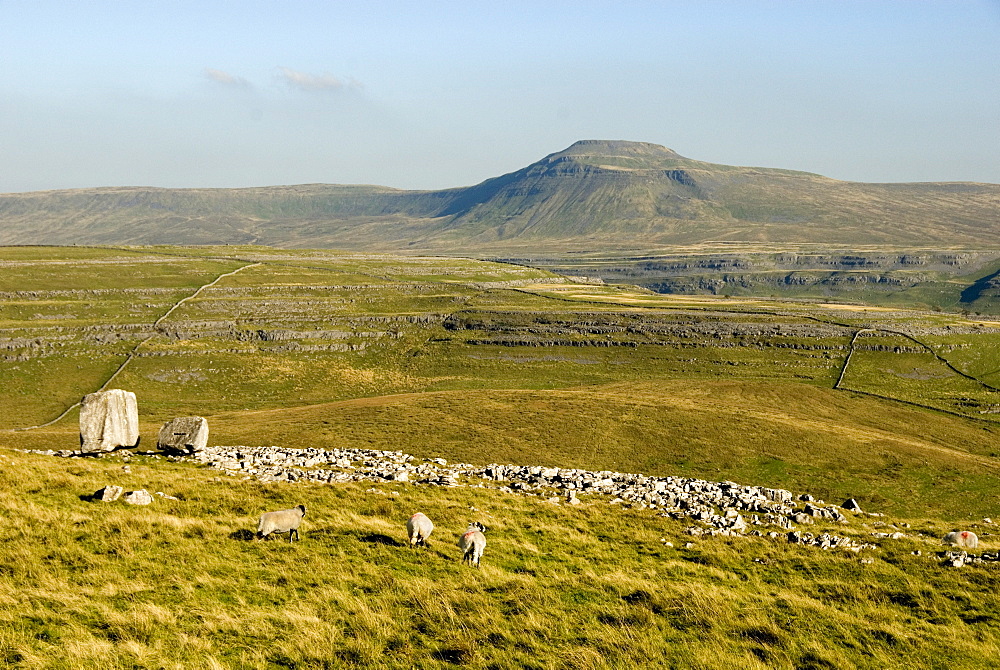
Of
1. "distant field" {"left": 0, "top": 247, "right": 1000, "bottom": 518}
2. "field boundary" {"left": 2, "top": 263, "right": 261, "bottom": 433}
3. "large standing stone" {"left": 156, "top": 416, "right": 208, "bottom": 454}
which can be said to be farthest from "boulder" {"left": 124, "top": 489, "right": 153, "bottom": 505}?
"field boundary" {"left": 2, "top": 263, "right": 261, "bottom": 433}

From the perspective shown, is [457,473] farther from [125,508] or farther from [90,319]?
[90,319]

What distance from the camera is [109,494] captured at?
2222 cm

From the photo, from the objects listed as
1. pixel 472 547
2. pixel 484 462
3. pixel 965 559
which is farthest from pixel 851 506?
pixel 484 462

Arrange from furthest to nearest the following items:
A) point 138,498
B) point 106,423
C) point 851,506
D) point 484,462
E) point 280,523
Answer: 1. point 484,462
2. point 106,423
3. point 851,506
4. point 138,498
5. point 280,523

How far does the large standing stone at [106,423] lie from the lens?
32375 mm

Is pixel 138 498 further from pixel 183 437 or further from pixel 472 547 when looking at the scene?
pixel 183 437

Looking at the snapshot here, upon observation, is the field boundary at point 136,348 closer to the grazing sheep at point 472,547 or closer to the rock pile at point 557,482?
the rock pile at point 557,482

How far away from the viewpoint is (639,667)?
13.4 metres

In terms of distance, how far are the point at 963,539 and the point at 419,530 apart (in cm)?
2041

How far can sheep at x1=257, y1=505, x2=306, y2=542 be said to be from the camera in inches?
788

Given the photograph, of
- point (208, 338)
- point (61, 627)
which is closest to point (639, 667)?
point (61, 627)

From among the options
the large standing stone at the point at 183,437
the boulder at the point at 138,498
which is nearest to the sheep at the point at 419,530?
the boulder at the point at 138,498

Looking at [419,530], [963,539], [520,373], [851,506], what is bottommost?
[520,373]

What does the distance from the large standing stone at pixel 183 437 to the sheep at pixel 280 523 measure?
15.9m
